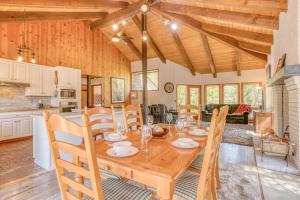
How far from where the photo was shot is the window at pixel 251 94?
7.71 metres

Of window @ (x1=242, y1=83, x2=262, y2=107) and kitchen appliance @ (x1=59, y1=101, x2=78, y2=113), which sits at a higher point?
window @ (x1=242, y1=83, x2=262, y2=107)

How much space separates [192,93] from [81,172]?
850cm

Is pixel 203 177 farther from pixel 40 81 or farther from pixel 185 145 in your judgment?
pixel 40 81

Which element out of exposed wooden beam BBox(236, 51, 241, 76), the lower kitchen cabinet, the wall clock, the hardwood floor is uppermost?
exposed wooden beam BBox(236, 51, 241, 76)

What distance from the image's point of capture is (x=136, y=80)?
929 centimetres

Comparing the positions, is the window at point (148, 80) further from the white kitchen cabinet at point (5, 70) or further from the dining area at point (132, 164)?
the dining area at point (132, 164)

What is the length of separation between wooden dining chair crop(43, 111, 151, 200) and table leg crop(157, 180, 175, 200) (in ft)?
0.84

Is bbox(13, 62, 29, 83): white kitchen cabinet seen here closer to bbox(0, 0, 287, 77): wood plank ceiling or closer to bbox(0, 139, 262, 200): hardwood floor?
bbox(0, 0, 287, 77): wood plank ceiling

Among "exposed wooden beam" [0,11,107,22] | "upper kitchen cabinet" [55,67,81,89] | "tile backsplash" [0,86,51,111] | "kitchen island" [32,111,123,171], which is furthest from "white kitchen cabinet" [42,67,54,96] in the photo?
"kitchen island" [32,111,123,171]

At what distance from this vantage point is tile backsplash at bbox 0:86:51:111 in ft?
15.7

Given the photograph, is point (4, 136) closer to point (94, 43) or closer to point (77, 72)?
point (77, 72)

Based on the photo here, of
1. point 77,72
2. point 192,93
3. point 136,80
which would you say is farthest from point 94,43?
point 192,93

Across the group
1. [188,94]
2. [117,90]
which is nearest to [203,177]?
[117,90]

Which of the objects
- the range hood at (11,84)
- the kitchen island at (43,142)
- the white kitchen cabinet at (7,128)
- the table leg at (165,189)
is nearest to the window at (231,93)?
the kitchen island at (43,142)
